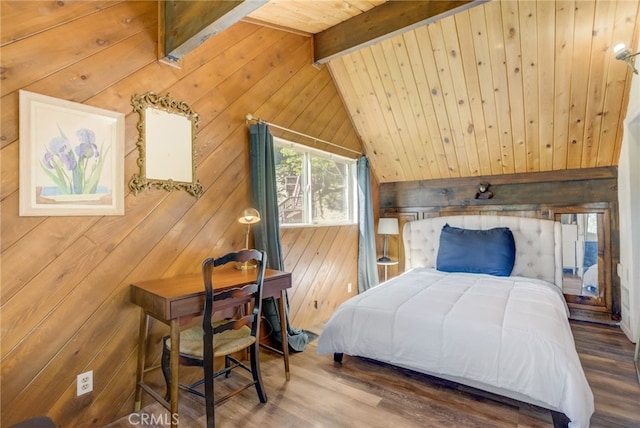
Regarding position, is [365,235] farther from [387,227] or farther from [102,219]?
[102,219]

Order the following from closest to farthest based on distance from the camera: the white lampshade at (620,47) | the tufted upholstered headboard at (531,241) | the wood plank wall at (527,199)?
the white lampshade at (620,47), the wood plank wall at (527,199), the tufted upholstered headboard at (531,241)

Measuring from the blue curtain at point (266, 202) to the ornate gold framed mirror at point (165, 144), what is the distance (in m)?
0.46

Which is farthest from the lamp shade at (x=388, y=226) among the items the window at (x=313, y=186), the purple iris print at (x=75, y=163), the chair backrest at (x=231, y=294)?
the purple iris print at (x=75, y=163)

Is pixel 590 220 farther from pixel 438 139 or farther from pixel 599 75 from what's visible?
pixel 438 139

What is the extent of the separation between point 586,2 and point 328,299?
334 centimetres

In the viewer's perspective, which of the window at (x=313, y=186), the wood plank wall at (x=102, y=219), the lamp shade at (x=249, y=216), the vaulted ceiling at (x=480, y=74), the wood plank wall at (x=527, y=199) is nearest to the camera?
the wood plank wall at (x=102, y=219)

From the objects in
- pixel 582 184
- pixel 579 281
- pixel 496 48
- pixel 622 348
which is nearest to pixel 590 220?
pixel 582 184

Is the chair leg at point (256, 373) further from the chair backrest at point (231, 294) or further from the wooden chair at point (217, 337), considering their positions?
the chair backrest at point (231, 294)

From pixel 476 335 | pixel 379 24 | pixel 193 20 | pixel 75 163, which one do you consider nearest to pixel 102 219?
pixel 75 163

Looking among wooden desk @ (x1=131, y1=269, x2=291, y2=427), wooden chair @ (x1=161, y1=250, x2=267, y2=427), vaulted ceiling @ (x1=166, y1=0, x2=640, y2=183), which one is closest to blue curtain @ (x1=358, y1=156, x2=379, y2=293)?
vaulted ceiling @ (x1=166, y1=0, x2=640, y2=183)

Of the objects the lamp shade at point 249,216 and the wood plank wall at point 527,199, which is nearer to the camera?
the lamp shade at point 249,216

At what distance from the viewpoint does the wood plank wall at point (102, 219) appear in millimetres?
1538

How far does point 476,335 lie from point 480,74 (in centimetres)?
231
